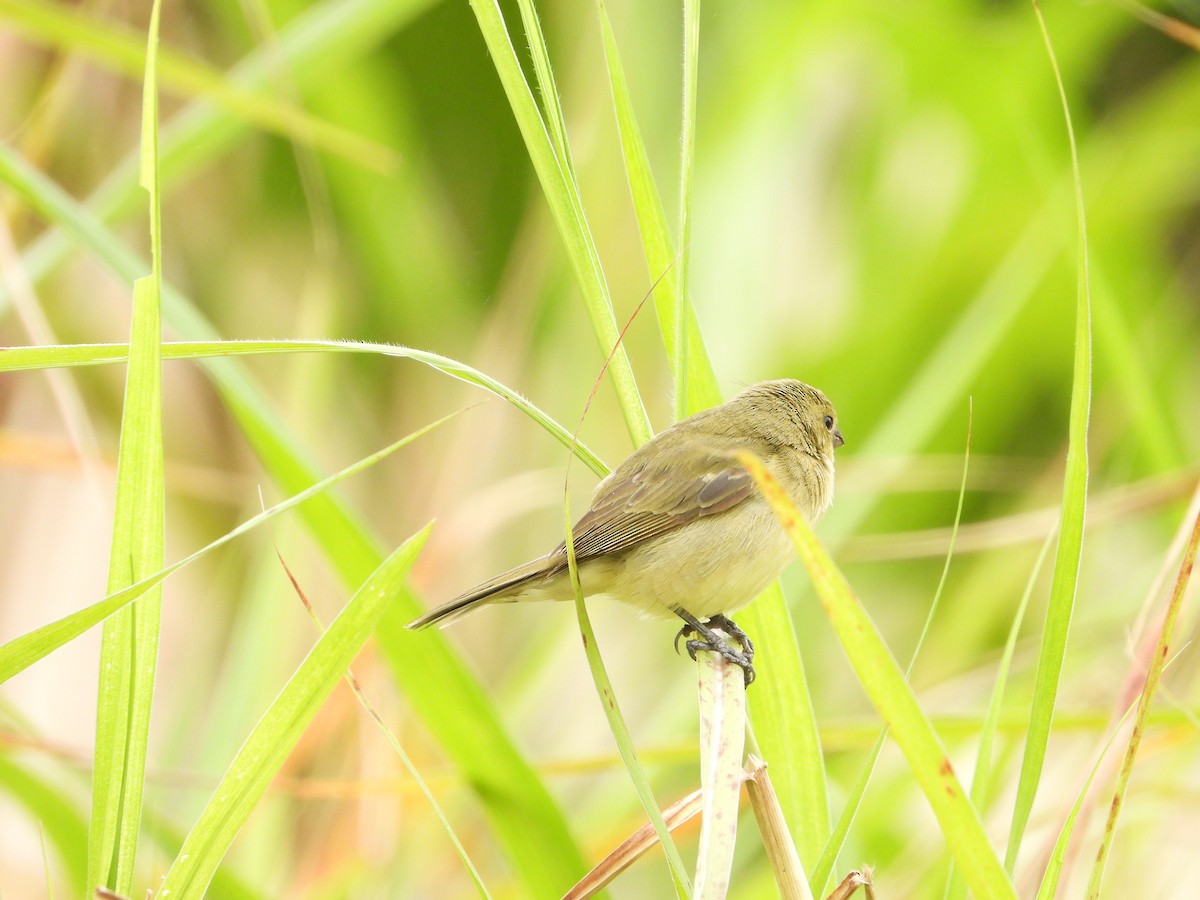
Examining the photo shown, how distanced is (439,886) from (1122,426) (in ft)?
7.59

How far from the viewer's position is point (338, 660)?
121cm

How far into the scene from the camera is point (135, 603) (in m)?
1.26

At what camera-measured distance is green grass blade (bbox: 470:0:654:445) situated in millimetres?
1375

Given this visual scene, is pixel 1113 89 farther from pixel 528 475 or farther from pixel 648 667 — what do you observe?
pixel 528 475

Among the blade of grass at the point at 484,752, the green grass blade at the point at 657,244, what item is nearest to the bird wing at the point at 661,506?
the green grass blade at the point at 657,244

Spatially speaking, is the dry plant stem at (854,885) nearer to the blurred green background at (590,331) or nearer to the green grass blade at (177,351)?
the green grass blade at (177,351)

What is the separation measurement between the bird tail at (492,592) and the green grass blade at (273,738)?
24.3 inches

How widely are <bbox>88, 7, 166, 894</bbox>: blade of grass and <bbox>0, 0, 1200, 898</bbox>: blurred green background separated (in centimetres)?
144

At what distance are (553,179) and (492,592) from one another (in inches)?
31.2

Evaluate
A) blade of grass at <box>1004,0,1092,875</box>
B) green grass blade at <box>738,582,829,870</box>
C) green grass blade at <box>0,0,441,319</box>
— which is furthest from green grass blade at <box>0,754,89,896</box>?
blade of grass at <box>1004,0,1092,875</box>

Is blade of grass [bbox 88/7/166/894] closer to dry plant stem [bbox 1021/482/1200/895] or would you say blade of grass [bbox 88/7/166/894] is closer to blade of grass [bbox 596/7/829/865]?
blade of grass [bbox 596/7/829/865]

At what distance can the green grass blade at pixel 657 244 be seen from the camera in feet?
4.88

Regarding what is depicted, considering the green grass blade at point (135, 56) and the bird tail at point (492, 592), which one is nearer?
the bird tail at point (492, 592)

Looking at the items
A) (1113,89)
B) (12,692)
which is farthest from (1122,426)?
(12,692)
